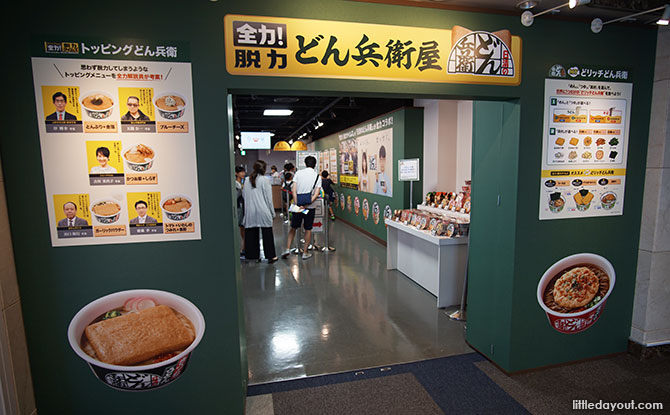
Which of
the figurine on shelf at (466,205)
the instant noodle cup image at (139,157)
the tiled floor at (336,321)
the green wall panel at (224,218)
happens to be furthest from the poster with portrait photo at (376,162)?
the instant noodle cup image at (139,157)

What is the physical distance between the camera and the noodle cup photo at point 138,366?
201 cm

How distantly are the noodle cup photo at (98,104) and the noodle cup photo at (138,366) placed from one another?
40.7 inches

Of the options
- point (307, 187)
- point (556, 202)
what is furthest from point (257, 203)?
point (556, 202)

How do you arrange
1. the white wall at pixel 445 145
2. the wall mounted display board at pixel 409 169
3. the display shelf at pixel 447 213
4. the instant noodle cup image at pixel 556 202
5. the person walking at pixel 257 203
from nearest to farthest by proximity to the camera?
the instant noodle cup image at pixel 556 202
the display shelf at pixel 447 213
the wall mounted display board at pixel 409 169
the person walking at pixel 257 203
the white wall at pixel 445 145

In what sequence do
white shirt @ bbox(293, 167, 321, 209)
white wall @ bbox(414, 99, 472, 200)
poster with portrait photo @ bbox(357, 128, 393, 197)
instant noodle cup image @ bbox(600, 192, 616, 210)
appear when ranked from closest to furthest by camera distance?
instant noodle cup image @ bbox(600, 192, 616, 210) < white wall @ bbox(414, 99, 472, 200) < white shirt @ bbox(293, 167, 321, 209) < poster with portrait photo @ bbox(357, 128, 393, 197)

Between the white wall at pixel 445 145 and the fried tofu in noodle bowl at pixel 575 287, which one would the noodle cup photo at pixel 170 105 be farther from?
the white wall at pixel 445 145

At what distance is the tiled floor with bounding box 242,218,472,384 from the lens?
118 inches

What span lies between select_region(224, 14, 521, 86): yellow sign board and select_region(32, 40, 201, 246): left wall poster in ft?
1.35

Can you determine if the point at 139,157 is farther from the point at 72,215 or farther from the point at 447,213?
the point at 447,213

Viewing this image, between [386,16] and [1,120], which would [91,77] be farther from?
[386,16]

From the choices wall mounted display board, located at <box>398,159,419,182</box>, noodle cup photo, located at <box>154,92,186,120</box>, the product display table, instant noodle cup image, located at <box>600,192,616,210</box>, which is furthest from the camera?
wall mounted display board, located at <box>398,159,419,182</box>

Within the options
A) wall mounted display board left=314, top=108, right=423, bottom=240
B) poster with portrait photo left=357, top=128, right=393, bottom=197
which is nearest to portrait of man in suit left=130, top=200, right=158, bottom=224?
wall mounted display board left=314, top=108, right=423, bottom=240

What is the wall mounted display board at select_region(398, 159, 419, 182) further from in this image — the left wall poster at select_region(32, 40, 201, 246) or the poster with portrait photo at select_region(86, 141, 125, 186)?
the poster with portrait photo at select_region(86, 141, 125, 186)

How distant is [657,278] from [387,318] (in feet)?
7.73
